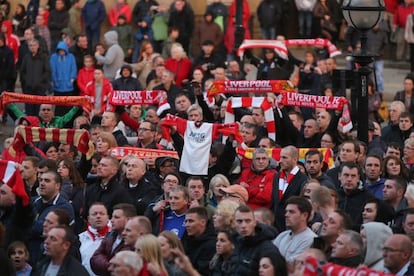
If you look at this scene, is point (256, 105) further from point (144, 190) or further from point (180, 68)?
point (180, 68)

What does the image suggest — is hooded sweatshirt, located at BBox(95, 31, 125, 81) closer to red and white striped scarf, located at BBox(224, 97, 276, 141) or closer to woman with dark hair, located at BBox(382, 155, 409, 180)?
red and white striped scarf, located at BBox(224, 97, 276, 141)

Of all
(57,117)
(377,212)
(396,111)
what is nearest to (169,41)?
(57,117)

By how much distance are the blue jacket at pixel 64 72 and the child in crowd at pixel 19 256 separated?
1317cm

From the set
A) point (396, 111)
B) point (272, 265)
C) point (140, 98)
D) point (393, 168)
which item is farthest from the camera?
point (140, 98)

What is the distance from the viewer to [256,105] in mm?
19781

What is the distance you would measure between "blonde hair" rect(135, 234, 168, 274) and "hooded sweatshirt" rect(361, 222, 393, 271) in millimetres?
1665

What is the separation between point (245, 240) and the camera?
12.7m

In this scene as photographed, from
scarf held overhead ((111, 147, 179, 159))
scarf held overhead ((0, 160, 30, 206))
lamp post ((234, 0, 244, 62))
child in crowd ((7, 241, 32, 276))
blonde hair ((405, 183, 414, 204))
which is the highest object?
lamp post ((234, 0, 244, 62))

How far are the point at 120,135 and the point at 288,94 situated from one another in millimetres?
2257

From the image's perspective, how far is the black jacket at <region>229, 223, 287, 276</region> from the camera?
41.1ft

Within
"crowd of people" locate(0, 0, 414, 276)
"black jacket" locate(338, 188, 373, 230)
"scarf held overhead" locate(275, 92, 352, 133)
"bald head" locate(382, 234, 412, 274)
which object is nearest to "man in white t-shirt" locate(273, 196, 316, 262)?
"crowd of people" locate(0, 0, 414, 276)

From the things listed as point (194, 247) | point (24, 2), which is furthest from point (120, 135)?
point (24, 2)

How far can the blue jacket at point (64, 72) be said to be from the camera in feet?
87.0

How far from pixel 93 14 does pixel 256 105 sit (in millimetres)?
11265
